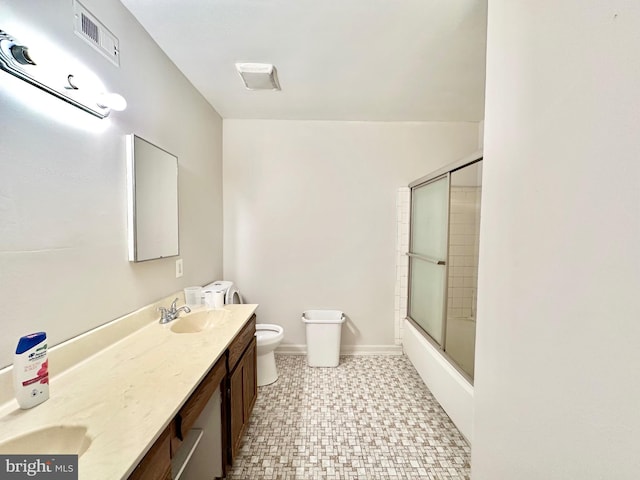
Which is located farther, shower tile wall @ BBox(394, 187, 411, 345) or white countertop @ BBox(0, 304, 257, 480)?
shower tile wall @ BBox(394, 187, 411, 345)

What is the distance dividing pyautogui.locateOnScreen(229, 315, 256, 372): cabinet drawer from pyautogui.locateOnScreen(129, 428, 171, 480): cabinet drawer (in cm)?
57

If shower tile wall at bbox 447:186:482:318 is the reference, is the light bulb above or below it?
above

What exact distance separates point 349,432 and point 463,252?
179cm

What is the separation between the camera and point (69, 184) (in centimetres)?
109

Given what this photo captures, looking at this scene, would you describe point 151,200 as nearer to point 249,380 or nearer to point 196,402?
point 196,402

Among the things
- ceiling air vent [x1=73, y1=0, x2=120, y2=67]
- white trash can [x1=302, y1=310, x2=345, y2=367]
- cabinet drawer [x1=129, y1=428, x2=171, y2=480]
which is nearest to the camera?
cabinet drawer [x1=129, y1=428, x2=171, y2=480]

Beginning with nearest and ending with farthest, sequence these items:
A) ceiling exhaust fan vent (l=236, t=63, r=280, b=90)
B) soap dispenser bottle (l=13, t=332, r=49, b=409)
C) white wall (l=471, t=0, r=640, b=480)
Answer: white wall (l=471, t=0, r=640, b=480) → soap dispenser bottle (l=13, t=332, r=49, b=409) → ceiling exhaust fan vent (l=236, t=63, r=280, b=90)

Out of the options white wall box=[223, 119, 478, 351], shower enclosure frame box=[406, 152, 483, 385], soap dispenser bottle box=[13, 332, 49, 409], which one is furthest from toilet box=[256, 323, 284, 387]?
soap dispenser bottle box=[13, 332, 49, 409]

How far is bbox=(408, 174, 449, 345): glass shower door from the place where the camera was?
2.18 m

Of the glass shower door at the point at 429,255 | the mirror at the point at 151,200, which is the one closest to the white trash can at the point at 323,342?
the glass shower door at the point at 429,255

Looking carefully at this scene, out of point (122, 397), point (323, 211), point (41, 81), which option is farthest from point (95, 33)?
point (323, 211)

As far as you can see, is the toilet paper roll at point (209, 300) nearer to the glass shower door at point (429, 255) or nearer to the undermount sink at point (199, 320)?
the undermount sink at point (199, 320)

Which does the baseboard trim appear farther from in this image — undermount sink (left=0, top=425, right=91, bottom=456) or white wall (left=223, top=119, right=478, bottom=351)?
undermount sink (left=0, top=425, right=91, bottom=456)

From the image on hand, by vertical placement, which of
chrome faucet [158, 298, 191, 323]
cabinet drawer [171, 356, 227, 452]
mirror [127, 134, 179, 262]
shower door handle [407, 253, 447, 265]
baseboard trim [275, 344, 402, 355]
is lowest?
baseboard trim [275, 344, 402, 355]
